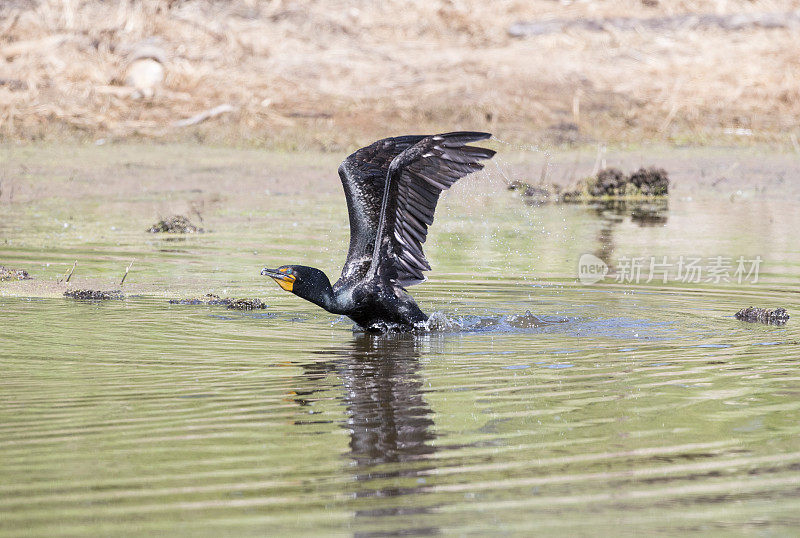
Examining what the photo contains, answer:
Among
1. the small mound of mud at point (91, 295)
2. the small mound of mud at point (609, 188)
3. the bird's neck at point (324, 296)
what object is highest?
the small mound of mud at point (609, 188)

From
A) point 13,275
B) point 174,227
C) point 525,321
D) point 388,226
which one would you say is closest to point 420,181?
point 388,226

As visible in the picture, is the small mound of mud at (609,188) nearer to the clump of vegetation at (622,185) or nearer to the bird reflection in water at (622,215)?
the clump of vegetation at (622,185)

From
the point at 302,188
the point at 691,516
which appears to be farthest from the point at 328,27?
the point at 691,516

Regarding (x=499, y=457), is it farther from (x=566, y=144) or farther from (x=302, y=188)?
(x=566, y=144)

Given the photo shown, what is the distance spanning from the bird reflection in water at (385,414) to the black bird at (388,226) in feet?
0.78

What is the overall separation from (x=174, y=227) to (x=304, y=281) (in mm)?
5073

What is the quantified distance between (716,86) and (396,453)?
16.8 meters

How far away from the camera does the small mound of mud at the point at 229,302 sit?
8.52 m

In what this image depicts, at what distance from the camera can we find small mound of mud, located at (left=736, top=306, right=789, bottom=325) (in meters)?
7.91

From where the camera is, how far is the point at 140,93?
18969 millimetres

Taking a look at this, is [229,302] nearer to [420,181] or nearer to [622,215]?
[420,181]

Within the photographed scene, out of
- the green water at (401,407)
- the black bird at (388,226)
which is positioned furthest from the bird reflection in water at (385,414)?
the black bird at (388,226)

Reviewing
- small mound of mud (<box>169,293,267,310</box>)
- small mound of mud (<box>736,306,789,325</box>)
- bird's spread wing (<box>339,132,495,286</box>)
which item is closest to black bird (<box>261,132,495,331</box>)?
bird's spread wing (<box>339,132,495,286</box>)

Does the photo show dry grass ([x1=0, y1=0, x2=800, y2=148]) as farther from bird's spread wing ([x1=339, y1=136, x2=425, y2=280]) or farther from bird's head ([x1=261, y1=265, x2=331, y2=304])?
bird's head ([x1=261, y1=265, x2=331, y2=304])
